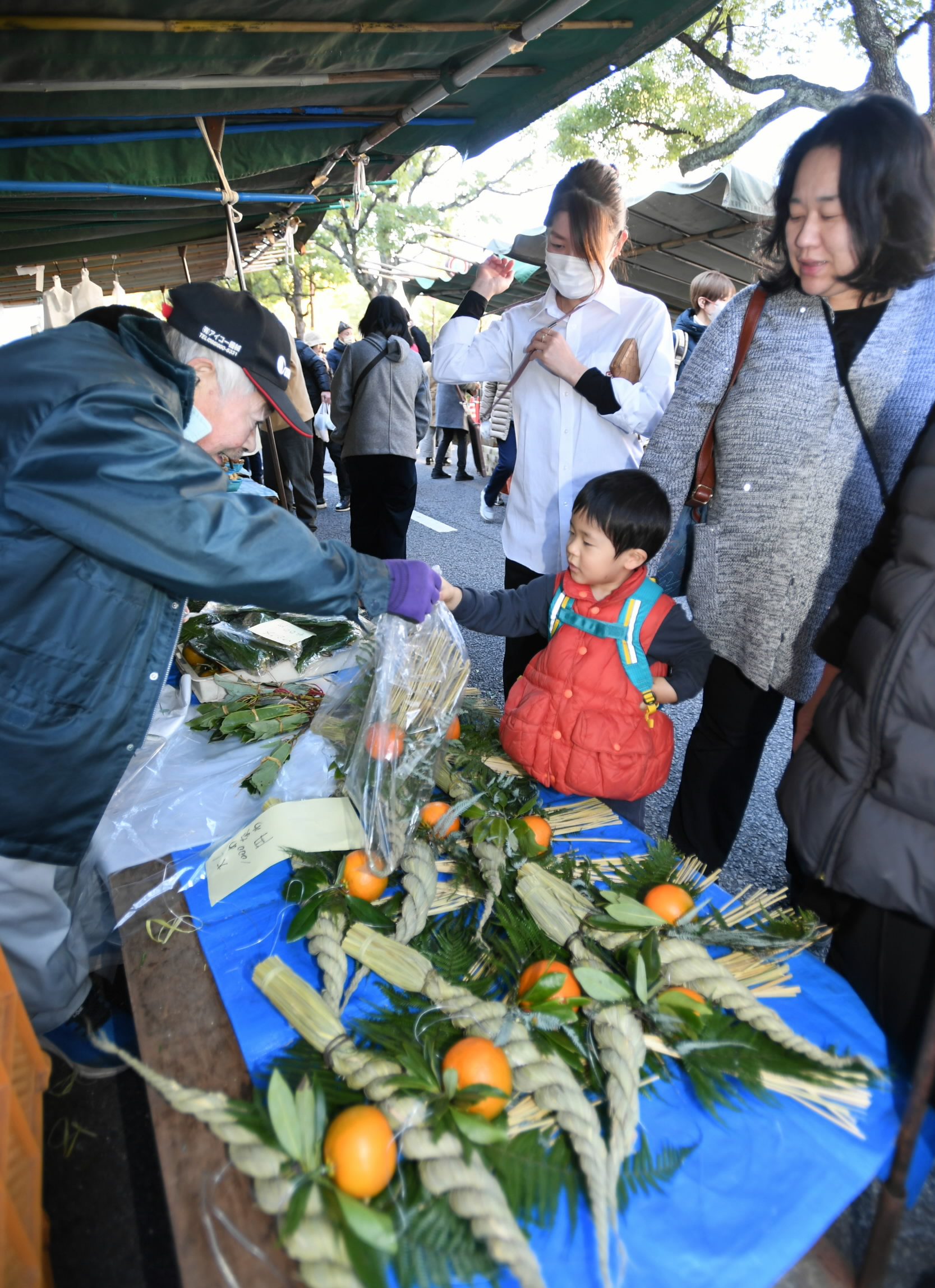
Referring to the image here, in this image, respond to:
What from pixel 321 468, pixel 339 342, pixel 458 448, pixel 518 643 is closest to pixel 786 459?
pixel 518 643

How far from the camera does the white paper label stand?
2.31m

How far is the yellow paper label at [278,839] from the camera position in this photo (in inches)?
52.2

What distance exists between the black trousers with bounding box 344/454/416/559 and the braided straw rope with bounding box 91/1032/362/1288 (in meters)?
4.26

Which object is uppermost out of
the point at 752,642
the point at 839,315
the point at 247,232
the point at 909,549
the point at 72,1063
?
the point at 247,232

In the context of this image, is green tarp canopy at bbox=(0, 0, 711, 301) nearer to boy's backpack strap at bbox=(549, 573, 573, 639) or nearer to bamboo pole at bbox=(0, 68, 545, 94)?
bamboo pole at bbox=(0, 68, 545, 94)

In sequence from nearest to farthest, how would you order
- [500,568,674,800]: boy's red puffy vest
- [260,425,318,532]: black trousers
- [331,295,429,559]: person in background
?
[500,568,674,800]: boy's red puffy vest → [331,295,429,559]: person in background → [260,425,318,532]: black trousers

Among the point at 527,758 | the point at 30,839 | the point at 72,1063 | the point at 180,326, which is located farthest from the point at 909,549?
the point at 72,1063

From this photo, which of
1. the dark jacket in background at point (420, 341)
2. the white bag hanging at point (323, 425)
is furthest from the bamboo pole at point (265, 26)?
the white bag hanging at point (323, 425)

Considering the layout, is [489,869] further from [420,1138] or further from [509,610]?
[509,610]

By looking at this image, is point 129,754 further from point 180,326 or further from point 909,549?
point 909,549

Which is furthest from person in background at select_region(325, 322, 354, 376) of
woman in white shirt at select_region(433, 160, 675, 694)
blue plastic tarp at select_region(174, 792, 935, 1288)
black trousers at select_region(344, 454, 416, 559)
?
blue plastic tarp at select_region(174, 792, 935, 1288)

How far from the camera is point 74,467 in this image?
122 cm

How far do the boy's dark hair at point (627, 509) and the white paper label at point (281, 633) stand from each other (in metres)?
1.05

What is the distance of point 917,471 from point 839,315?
2.53 feet
